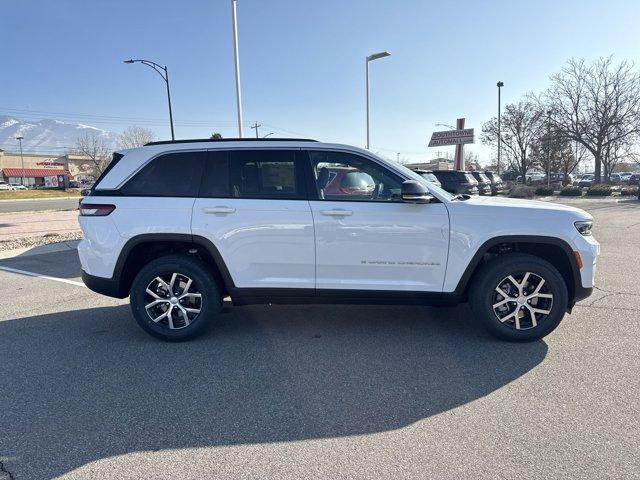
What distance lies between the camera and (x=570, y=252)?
13.5 feet

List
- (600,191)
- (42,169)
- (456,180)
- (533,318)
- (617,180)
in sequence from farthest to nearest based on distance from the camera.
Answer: (42,169), (617,180), (600,191), (456,180), (533,318)

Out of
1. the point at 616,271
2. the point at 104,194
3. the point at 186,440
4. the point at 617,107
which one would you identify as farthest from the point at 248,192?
the point at 617,107

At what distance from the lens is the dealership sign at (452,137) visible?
30.8m

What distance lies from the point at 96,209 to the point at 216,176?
1220mm

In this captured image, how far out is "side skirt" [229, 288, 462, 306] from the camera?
4227 mm

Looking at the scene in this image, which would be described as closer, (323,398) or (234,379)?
(323,398)

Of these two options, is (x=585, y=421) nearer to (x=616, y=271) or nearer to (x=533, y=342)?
(x=533, y=342)

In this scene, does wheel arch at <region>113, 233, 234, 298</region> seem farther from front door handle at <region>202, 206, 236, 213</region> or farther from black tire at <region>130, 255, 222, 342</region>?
front door handle at <region>202, 206, 236, 213</region>

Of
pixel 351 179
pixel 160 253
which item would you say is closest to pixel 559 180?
pixel 351 179

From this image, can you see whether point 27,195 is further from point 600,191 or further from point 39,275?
point 600,191

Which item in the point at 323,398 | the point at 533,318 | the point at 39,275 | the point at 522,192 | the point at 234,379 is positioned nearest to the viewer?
the point at 323,398

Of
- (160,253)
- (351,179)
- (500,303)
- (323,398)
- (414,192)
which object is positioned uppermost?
(351,179)

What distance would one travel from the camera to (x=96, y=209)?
4.37m

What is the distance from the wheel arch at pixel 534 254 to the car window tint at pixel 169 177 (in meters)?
2.75
